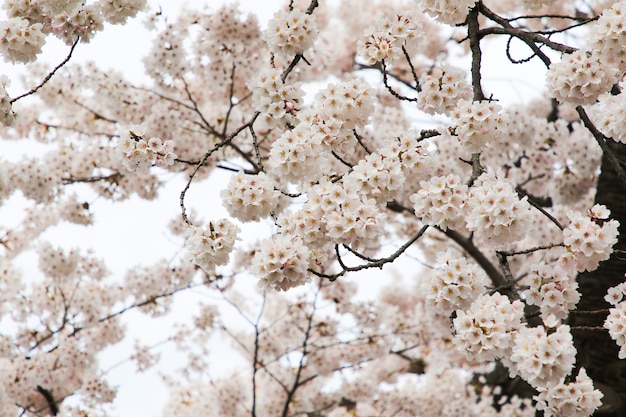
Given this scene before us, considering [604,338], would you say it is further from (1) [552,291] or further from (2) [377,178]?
(2) [377,178]

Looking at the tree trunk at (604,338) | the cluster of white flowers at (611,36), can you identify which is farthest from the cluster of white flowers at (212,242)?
the tree trunk at (604,338)

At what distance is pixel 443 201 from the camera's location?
2689mm

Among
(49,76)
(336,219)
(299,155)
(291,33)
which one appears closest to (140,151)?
(49,76)

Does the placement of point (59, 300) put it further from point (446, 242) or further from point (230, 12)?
point (446, 242)

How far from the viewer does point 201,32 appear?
6457 millimetres

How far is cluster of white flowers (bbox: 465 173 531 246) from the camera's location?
8.18 feet

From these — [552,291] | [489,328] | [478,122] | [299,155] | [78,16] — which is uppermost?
[78,16]

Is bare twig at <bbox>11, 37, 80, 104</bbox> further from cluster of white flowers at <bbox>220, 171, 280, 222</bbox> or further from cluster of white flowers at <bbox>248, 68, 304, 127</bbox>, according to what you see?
cluster of white flowers at <bbox>220, 171, 280, 222</bbox>

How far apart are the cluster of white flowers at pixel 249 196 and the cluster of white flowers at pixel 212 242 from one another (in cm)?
7

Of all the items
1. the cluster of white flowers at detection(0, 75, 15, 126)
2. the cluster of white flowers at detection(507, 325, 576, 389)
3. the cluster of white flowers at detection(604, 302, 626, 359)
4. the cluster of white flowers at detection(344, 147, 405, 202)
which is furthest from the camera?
the cluster of white flowers at detection(0, 75, 15, 126)

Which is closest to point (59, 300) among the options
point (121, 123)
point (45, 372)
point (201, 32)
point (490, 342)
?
point (45, 372)

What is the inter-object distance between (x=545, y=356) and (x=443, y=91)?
1.47 meters

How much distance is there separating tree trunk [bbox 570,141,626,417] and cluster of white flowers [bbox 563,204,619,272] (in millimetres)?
1956

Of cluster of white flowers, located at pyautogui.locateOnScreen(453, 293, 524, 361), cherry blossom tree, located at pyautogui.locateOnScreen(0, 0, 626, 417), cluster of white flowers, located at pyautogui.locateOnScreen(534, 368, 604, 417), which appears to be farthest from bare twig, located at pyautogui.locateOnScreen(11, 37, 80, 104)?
cluster of white flowers, located at pyautogui.locateOnScreen(534, 368, 604, 417)
